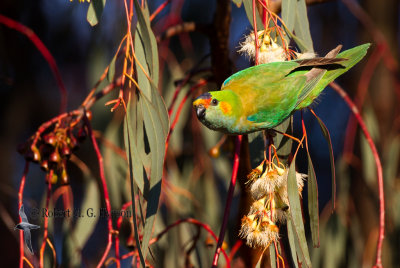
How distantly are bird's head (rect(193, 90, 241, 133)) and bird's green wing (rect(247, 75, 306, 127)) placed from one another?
0.04 metres

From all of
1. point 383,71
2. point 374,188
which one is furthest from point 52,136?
point 383,71

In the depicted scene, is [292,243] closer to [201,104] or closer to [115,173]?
[201,104]

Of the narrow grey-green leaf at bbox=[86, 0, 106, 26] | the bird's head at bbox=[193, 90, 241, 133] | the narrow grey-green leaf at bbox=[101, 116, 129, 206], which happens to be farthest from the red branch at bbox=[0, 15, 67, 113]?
the bird's head at bbox=[193, 90, 241, 133]

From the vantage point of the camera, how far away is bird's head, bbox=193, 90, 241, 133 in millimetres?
867

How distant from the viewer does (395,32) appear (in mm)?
2162

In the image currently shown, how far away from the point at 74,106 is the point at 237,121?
1525 mm

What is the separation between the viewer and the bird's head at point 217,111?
2.85ft

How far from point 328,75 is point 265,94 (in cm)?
16

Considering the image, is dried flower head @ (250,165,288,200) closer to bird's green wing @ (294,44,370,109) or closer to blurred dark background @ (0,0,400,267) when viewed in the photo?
bird's green wing @ (294,44,370,109)

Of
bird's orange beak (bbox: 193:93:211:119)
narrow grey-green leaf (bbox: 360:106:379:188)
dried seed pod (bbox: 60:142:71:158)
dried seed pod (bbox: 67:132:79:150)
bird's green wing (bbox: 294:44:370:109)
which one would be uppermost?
bird's green wing (bbox: 294:44:370:109)

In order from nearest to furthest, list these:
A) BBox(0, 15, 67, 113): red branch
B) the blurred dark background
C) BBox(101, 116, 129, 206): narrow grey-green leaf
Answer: BBox(0, 15, 67, 113): red branch
BBox(101, 116, 129, 206): narrow grey-green leaf
the blurred dark background

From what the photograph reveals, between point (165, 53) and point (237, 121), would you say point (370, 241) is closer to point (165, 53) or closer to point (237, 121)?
point (165, 53)

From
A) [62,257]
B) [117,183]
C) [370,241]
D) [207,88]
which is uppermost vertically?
[207,88]

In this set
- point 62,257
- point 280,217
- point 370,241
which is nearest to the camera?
point 280,217
